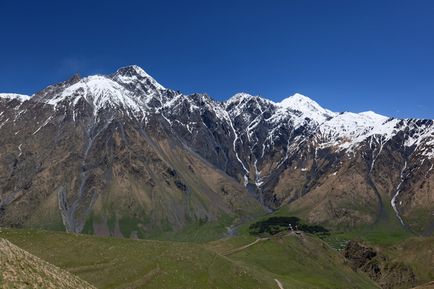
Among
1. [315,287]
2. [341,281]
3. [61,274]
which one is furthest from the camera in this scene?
[341,281]

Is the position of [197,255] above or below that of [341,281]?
above

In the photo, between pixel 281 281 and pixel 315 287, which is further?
pixel 315 287

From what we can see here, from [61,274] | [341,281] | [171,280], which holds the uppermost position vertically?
[61,274]

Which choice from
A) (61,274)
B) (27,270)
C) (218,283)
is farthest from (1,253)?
(218,283)

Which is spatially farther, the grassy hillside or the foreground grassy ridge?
the foreground grassy ridge

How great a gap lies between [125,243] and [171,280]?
25.7 m

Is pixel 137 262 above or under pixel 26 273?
under

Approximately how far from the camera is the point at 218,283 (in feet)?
360

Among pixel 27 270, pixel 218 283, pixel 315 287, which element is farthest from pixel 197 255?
pixel 27 270

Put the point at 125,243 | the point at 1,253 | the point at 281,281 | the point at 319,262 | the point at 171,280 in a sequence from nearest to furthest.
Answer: the point at 1,253 < the point at 171,280 < the point at 125,243 < the point at 281,281 < the point at 319,262

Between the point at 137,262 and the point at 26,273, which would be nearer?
the point at 26,273

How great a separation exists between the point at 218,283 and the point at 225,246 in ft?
285

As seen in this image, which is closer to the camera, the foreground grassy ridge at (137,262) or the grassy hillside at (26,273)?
the grassy hillside at (26,273)

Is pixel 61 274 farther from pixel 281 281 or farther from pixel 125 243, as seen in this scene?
pixel 281 281
